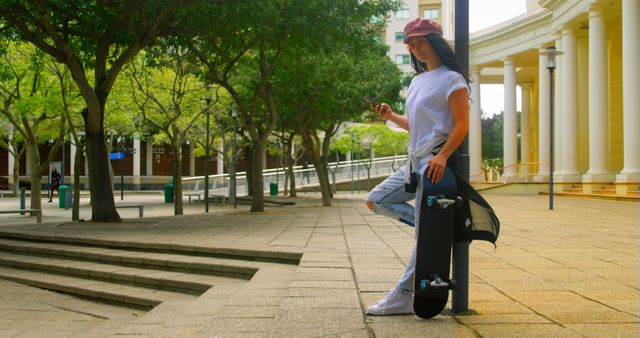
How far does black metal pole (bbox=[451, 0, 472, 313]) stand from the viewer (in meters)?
3.88

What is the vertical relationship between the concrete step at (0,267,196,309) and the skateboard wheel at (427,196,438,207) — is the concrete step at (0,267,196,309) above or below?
below

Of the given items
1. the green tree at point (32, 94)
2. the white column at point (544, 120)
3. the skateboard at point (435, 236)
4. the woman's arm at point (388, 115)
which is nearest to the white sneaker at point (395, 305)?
the skateboard at point (435, 236)

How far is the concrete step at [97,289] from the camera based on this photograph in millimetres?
6883

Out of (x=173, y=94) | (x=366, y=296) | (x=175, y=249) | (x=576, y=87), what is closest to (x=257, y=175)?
(x=173, y=94)

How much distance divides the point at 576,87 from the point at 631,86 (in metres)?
5.83

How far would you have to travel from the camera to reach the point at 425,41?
377 cm

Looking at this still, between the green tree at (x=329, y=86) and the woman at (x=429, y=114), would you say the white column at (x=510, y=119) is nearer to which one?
the green tree at (x=329, y=86)

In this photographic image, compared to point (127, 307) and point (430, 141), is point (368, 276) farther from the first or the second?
point (127, 307)

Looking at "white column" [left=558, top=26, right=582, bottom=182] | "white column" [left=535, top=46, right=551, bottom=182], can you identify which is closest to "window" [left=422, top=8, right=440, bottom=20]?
"white column" [left=535, top=46, right=551, bottom=182]

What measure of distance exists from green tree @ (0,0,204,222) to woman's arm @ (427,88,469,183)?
9936 millimetres

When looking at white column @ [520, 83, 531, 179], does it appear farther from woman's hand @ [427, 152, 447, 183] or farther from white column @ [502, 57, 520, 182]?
woman's hand @ [427, 152, 447, 183]

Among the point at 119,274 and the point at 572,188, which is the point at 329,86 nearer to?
the point at 572,188

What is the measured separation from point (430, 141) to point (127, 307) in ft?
15.5

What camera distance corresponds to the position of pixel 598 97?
77.6ft
